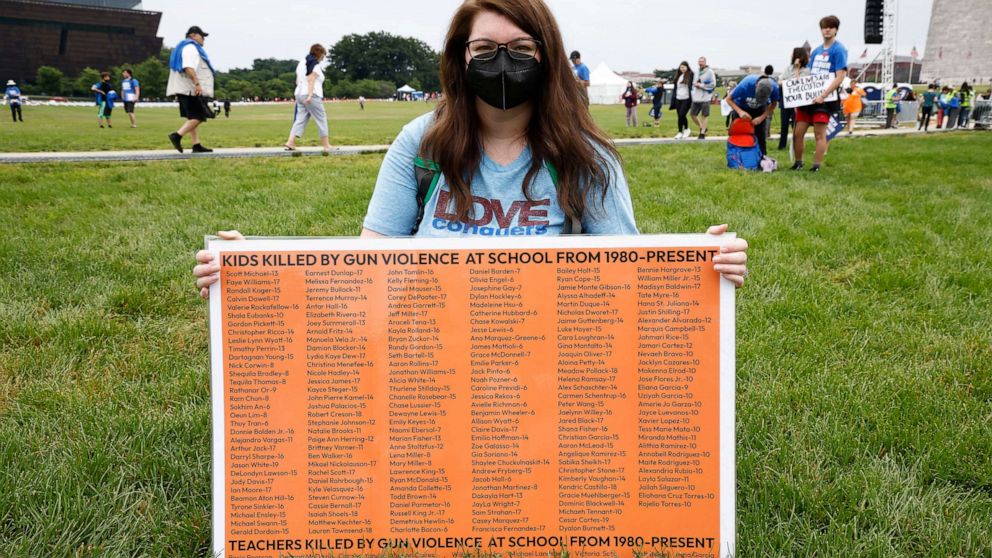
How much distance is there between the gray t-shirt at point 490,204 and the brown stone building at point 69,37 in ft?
301

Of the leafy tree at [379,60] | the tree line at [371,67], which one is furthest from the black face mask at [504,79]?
the leafy tree at [379,60]

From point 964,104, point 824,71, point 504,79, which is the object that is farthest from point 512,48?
point 964,104

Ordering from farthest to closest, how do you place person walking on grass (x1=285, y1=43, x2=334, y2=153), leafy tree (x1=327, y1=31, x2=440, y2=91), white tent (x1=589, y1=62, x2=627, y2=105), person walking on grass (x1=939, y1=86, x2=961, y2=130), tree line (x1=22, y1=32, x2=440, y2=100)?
leafy tree (x1=327, y1=31, x2=440, y2=91)
tree line (x1=22, y1=32, x2=440, y2=100)
white tent (x1=589, y1=62, x2=627, y2=105)
person walking on grass (x1=939, y1=86, x2=961, y2=130)
person walking on grass (x1=285, y1=43, x2=334, y2=153)

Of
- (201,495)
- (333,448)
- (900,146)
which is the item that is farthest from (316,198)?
(900,146)

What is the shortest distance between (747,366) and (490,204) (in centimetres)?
157

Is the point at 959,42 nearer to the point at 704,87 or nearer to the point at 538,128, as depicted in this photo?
the point at 704,87

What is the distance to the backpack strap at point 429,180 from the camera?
2.32 m

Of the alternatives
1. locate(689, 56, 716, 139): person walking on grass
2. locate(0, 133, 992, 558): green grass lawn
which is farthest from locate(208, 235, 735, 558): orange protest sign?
locate(689, 56, 716, 139): person walking on grass

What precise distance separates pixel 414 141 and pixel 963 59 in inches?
3671

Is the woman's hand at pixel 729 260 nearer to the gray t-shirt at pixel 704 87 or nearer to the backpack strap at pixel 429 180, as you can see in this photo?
the backpack strap at pixel 429 180

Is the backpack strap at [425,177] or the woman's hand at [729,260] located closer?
the woman's hand at [729,260]

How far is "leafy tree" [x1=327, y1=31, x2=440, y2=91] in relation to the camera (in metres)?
126

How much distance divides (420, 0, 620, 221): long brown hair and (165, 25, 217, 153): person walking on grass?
28.5 feet

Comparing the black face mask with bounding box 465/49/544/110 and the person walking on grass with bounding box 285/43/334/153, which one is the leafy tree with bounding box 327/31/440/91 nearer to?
the person walking on grass with bounding box 285/43/334/153
